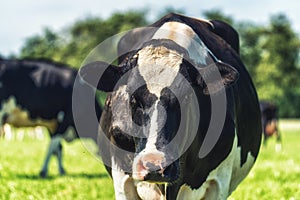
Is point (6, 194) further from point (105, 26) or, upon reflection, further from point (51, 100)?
point (105, 26)

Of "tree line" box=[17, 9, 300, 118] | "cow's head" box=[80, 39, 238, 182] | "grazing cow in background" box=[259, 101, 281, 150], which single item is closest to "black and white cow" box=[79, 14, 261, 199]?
"cow's head" box=[80, 39, 238, 182]

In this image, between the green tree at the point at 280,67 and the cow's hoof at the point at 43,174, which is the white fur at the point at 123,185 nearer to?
the cow's hoof at the point at 43,174

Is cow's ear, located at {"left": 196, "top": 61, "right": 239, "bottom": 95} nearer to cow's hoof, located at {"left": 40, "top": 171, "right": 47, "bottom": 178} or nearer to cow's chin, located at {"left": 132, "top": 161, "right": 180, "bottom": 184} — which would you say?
cow's chin, located at {"left": 132, "top": 161, "right": 180, "bottom": 184}

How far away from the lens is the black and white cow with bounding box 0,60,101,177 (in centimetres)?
1335

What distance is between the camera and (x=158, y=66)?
4121 mm

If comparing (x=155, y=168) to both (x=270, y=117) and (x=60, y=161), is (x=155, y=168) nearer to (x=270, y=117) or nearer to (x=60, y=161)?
(x=60, y=161)

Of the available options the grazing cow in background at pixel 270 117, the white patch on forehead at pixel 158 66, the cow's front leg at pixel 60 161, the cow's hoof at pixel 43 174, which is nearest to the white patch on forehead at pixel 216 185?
the white patch on forehead at pixel 158 66

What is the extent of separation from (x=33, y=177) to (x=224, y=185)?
7109 millimetres

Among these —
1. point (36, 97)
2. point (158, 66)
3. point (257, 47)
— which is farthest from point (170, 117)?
point (257, 47)

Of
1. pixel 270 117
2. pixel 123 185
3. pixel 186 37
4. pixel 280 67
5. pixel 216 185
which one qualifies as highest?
pixel 186 37

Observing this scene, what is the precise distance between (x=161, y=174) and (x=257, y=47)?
7529 cm

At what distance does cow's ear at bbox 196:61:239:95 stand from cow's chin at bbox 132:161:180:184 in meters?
0.71

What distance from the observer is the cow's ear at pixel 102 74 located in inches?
173

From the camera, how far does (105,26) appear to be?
8981 cm
